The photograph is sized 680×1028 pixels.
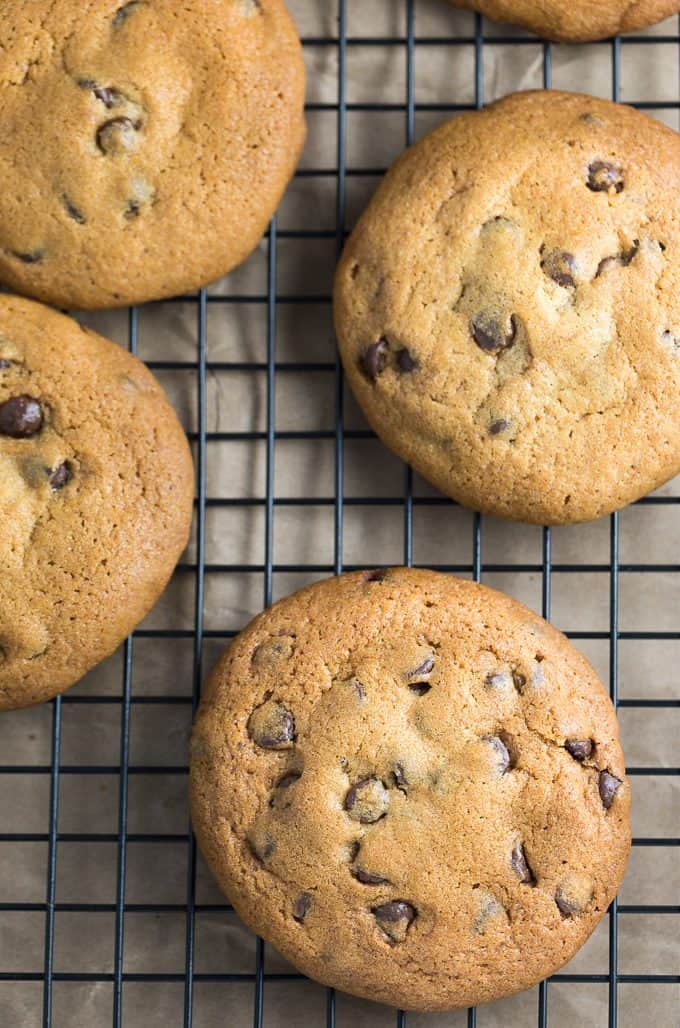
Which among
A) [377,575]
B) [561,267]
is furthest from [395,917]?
[561,267]

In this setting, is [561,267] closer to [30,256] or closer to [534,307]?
[534,307]

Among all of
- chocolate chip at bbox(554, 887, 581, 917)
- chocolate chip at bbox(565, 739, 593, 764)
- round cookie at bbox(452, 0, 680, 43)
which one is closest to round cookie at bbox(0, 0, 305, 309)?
round cookie at bbox(452, 0, 680, 43)

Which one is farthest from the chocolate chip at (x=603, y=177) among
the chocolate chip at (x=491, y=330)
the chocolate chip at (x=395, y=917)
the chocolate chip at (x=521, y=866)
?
the chocolate chip at (x=395, y=917)

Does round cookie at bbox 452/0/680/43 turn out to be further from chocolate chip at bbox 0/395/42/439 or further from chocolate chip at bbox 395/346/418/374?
chocolate chip at bbox 0/395/42/439

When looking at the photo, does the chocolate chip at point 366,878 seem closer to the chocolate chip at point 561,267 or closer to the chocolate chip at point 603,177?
the chocolate chip at point 561,267

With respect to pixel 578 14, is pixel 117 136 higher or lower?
lower

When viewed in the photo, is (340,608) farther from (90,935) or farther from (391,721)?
(90,935)

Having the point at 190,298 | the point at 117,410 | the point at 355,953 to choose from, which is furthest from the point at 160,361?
the point at 355,953
